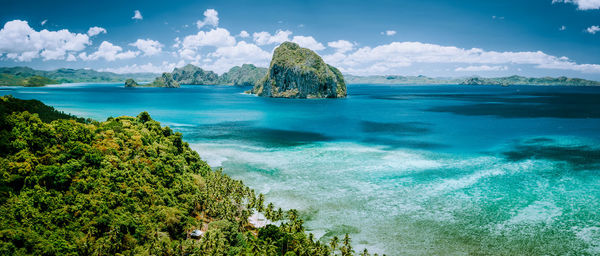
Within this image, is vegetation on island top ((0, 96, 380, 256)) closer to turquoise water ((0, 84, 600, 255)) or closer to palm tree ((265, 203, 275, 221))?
palm tree ((265, 203, 275, 221))

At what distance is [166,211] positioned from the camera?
1668 inches

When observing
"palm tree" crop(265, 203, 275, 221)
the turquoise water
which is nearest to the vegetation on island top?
"palm tree" crop(265, 203, 275, 221)

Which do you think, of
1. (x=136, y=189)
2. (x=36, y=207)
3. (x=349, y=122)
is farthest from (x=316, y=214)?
(x=349, y=122)

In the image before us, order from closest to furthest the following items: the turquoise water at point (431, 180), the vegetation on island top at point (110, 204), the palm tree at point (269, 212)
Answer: the vegetation on island top at point (110, 204) < the turquoise water at point (431, 180) < the palm tree at point (269, 212)

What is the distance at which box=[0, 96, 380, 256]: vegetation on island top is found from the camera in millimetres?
33750

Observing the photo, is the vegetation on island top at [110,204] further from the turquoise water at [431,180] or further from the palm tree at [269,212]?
the turquoise water at [431,180]

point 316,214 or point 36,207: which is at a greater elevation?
point 36,207

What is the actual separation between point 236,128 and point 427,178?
3053 inches

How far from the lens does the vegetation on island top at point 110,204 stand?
33.8m

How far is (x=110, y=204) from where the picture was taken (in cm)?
3950

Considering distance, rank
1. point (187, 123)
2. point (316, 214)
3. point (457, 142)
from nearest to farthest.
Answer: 1. point (316, 214)
2. point (457, 142)
3. point (187, 123)

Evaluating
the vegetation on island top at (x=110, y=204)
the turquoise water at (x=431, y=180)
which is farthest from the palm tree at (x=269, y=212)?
the turquoise water at (x=431, y=180)

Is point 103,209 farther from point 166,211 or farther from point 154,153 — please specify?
point 154,153

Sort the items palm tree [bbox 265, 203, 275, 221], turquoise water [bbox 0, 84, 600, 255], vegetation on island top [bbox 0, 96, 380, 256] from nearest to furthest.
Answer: vegetation on island top [bbox 0, 96, 380, 256] → turquoise water [bbox 0, 84, 600, 255] → palm tree [bbox 265, 203, 275, 221]
